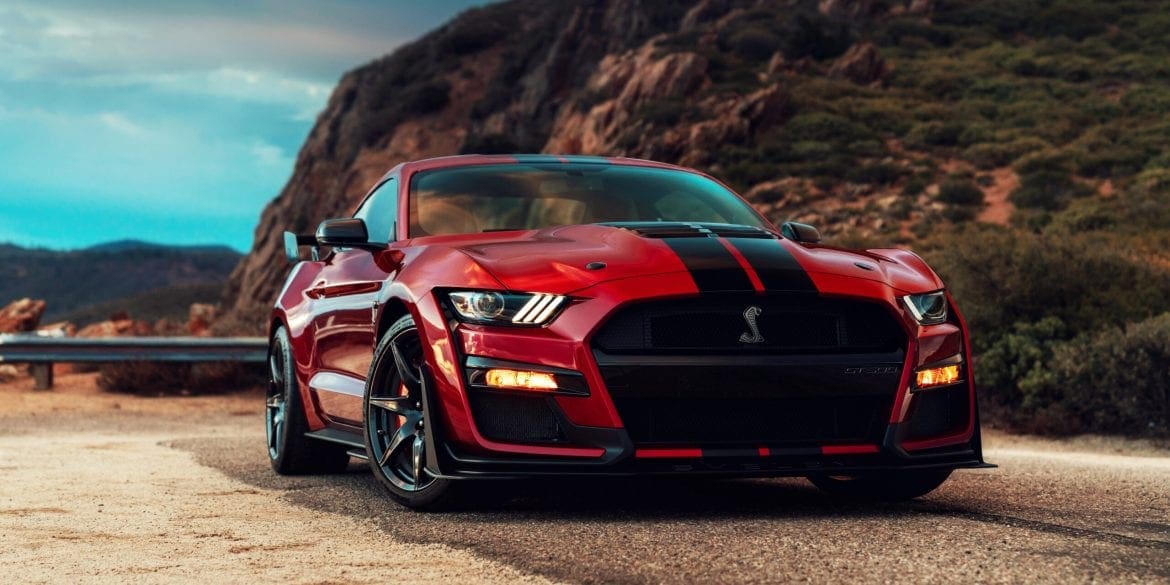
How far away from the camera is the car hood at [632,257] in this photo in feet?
17.2

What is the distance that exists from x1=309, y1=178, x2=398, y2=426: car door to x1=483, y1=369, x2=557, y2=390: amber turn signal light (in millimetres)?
1105

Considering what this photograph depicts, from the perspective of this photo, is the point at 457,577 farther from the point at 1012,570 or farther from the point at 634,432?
the point at 1012,570

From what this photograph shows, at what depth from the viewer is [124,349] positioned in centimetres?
1531

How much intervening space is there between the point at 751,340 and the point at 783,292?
21 centimetres

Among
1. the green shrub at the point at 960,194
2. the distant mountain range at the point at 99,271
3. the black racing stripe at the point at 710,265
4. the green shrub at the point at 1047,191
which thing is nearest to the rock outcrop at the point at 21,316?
the black racing stripe at the point at 710,265

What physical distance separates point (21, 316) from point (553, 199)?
14.6 meters

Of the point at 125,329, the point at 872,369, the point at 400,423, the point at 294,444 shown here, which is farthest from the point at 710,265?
the point at 125,329

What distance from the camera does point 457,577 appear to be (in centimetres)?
414

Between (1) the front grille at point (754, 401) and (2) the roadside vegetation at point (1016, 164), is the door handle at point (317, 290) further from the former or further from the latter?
(2) the roadside vegetation at point (1016, 164)

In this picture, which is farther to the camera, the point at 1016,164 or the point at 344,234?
the point at 1016,164

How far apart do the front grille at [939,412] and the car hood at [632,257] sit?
414 millimetres

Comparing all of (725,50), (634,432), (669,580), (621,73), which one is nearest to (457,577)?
(669,580)

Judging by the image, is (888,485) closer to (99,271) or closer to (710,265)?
(710,265)

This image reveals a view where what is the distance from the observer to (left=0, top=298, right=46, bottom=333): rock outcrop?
19188 mm
